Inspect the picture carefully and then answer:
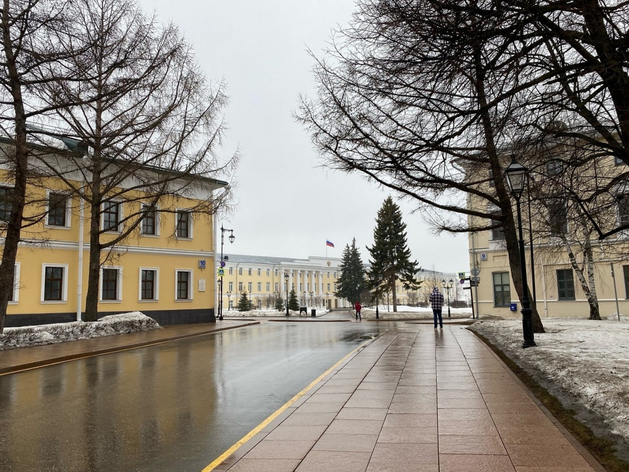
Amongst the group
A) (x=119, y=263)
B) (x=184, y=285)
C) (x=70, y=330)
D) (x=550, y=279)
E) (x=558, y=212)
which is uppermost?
(x=119, y=263)

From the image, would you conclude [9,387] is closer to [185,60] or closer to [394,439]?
[394,439]

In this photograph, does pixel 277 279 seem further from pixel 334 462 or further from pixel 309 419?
pixel 334 462

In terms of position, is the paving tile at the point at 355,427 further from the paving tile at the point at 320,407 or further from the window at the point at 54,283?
the window at the point at 54,283

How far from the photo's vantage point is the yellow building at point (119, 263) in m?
23.6

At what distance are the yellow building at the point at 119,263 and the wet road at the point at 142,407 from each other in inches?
422

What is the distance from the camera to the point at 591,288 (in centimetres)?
2475

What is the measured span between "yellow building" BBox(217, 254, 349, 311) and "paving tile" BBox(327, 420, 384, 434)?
103m

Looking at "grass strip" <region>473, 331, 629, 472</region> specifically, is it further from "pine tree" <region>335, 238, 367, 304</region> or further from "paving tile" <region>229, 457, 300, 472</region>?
"pine tree" <region>335, 238, 367, 304</region>

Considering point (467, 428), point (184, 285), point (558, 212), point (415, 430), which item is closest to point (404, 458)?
point (415, 430)

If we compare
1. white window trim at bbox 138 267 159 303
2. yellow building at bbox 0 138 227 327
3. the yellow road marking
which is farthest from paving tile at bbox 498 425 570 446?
white window trim at bbox 138 267 159 303

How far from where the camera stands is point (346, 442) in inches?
194

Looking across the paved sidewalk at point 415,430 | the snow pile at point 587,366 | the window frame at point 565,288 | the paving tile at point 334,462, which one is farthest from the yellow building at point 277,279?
the paving tile at point 334,462

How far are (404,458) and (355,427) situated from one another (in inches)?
45.4

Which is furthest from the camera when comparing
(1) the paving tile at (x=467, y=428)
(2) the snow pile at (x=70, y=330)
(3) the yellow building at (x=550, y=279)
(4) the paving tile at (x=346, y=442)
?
(3) the yellow building at (x=550, y=279)
